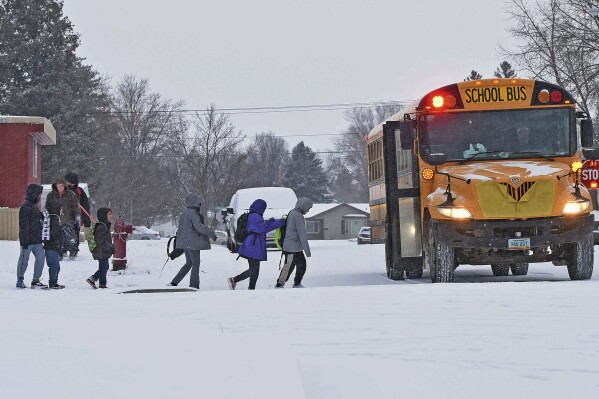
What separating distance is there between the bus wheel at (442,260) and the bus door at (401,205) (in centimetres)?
121

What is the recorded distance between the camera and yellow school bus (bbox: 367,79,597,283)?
13047 millimetres

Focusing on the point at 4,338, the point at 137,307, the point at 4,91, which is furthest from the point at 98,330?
the point at 4,91

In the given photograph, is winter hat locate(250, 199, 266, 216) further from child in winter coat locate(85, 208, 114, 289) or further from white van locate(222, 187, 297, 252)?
white van locate(222, 187, 297, 252)

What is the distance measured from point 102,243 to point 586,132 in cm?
Result: 731

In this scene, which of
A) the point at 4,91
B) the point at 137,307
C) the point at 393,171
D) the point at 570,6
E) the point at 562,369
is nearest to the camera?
the point at 562,369

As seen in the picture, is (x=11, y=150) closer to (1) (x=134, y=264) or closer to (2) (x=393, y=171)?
(1) (x=134, y=264)

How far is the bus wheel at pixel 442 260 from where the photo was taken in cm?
1324

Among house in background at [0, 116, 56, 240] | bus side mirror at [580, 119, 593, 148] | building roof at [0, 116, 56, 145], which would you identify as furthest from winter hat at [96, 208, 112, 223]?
building roof at [0, 116, 56, 145]

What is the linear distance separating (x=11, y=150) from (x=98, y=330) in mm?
27694

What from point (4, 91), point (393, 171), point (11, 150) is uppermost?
point (4, 91)

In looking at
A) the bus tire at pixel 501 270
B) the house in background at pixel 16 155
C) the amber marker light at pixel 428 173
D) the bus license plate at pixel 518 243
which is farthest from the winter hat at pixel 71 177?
the house in background at pixel 16 155

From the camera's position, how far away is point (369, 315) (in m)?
8.07

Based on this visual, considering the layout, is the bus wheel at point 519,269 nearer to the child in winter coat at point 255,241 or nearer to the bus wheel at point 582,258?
the bus wheel at point 582,258

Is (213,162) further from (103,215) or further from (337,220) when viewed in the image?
(103,215)
